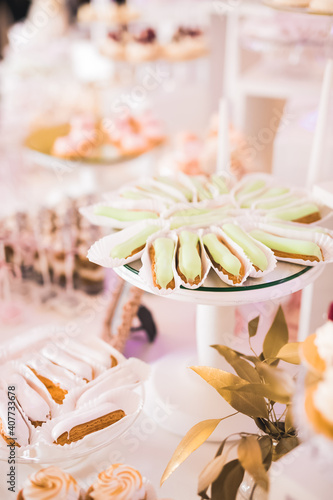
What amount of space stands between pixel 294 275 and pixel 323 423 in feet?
1.26

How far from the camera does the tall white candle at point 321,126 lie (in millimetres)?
1139

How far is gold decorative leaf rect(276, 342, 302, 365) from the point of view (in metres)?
0.79

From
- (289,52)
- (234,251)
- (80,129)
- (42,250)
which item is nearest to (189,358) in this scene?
(234,251)

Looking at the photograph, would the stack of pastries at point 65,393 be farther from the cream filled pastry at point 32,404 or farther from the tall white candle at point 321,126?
the tall white candle at point 321,126

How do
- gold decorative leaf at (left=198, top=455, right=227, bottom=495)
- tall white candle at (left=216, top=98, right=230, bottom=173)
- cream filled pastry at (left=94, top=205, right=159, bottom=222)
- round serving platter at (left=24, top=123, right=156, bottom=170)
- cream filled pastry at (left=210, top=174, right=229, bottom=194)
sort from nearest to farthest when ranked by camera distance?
gold decorative leaf at (left=198, top=455, right=227, bottom=495) < cream filled pastry at (left=94, top=205, right=159, bottom=222) < cream filled pastry at (left=210, top=174, right=229, bottom=194) < tall white candle at (left=216, top=98, right=230, bottom=173) < round serving platter at (left=24, top=123, right=156, bottom=170)

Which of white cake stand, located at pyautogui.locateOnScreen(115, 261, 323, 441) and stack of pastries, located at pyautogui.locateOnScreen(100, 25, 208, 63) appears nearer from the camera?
white cake stand, located at pyautogui.locateOnScreen(115, 261, 323, 441)

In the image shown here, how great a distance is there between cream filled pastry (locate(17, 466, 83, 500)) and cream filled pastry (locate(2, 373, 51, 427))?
124 millimetres

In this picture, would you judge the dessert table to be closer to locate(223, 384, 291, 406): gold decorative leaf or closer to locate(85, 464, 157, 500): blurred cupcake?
locate(85, 464, 157, 500): blurred cupcake

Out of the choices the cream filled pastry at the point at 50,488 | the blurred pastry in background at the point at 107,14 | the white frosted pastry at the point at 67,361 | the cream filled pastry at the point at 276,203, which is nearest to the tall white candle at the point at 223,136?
the cream filled pastry at the point at 276,203

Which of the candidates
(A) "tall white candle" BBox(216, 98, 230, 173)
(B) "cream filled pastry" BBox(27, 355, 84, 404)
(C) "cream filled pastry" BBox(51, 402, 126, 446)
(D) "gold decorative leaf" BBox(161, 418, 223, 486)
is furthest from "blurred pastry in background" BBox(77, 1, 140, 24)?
(D) "gold decorative leaf" BBox(161, 418, 223, 486)

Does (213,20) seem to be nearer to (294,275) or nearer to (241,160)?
(241,160)

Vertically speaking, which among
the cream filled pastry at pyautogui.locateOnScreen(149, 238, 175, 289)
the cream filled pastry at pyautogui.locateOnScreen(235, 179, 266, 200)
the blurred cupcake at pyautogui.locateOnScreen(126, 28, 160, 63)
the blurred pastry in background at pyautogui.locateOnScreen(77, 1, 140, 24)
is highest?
the blurred pastry in background at pyautogui.locateOnScreen(77, 1, 140, 24)

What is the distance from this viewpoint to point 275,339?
2.90 feet

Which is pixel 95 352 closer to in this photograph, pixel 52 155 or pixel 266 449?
pixel 266 449
